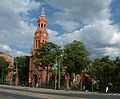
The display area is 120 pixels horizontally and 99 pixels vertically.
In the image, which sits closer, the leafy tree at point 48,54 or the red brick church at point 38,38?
the leafy tree at point 48,54

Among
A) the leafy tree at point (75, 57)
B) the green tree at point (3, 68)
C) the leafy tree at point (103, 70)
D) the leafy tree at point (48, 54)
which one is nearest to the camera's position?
the leafy tree at point (103, 70)

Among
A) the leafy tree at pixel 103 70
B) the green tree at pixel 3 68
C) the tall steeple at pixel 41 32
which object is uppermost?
the tall steeple at pixel 41 32

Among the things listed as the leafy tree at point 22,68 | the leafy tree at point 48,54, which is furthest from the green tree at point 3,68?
the leafy tree at point 48,54

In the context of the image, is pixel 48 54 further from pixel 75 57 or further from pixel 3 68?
pixel 3 68

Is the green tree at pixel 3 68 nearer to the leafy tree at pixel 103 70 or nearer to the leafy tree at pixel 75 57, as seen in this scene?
the leafy tree at pixel 75 57

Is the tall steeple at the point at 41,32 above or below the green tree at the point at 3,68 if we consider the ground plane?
above

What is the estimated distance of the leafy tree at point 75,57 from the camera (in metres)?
94.1

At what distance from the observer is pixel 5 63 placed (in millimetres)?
143125

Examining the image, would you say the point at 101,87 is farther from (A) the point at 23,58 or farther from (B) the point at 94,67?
(A) the point at 23,58

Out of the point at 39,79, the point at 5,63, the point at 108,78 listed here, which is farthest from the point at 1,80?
the point at 108,78

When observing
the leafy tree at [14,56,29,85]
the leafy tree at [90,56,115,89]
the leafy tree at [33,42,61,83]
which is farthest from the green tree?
the leafy tree at [90,56,115,89]

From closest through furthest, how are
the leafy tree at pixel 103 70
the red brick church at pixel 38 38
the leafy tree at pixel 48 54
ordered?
the leafy tree at pixel 103 70, the leafy tree at pixel 48 54, the red brick church at pixel 38 38

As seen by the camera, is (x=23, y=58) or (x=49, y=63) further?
(x=23, y=58)

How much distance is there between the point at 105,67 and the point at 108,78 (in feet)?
9.71
